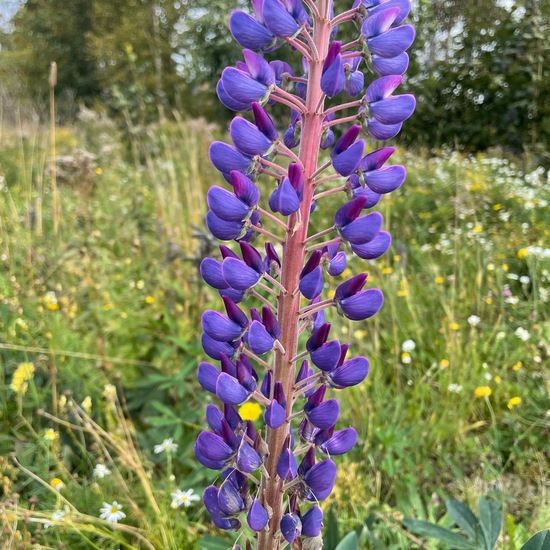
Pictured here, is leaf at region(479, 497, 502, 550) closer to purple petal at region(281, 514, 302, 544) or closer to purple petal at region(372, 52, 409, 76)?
purple petal at region(281, 514, 302, 544)

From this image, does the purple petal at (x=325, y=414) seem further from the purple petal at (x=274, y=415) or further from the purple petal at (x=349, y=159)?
the purple petal at (x=349, y=159)

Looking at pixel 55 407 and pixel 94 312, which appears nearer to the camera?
pixel 55 407

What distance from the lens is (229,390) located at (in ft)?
3.28

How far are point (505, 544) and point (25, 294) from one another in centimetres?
225

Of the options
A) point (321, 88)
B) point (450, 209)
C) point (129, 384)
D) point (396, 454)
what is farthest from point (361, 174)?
point (450, 209)

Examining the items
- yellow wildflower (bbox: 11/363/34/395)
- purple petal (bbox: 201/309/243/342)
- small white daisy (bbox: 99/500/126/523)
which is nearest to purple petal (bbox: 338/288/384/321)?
purple petal (bbox: 201/309/243/342)

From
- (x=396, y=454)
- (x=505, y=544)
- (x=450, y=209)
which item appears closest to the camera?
(x=505, y=544)

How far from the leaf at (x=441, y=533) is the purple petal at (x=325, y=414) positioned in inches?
23.0

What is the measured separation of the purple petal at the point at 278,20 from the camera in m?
0.92

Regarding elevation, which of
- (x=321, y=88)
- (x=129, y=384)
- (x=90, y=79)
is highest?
(x=90, y=79)

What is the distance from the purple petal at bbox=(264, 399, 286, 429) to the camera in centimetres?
99

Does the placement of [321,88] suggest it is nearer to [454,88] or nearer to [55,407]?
[55,407]

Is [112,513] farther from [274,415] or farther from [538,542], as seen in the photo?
[538,542]

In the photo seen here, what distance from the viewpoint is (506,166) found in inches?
231
